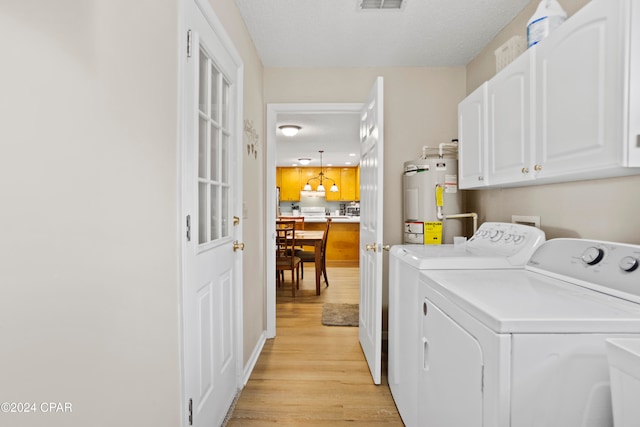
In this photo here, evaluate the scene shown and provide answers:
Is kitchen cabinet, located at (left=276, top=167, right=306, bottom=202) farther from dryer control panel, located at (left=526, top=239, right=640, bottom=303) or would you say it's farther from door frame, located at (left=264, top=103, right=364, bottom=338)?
dryer control panel, located at (left=526, top=239, right=640, bottom=303)

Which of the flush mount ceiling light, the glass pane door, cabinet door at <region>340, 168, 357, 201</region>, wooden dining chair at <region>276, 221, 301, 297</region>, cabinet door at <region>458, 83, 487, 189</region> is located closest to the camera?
the glass pane door

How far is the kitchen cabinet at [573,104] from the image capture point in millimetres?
991

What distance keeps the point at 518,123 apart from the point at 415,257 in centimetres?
84

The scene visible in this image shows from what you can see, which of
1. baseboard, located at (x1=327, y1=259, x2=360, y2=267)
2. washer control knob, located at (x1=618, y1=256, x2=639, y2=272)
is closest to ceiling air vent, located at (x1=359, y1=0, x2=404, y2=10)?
washer control knob, located at (x1=618, y1=256, x2=639, y2=272)

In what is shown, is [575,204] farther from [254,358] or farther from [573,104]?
[254,358]

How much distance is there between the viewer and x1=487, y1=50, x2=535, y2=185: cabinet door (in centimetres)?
148

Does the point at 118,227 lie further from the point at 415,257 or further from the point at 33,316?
the point at 415,257

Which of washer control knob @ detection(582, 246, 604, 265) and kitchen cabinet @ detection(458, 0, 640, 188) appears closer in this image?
kitchen cabinet @ detection(458, 0, 640, 188)

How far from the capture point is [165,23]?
1093mm

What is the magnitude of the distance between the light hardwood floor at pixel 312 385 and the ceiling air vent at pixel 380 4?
2.45m

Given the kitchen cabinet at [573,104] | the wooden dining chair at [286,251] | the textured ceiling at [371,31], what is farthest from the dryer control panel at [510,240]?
the wooden dining chair at [286,251]

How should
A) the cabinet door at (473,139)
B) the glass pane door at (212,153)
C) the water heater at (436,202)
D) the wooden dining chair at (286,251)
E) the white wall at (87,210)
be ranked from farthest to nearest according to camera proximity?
the wooden dining chair at (286,251), the water heater at (436,202), the cabinet door at (473,139), the glass pane door at (212,153), the white wall at (87,210)

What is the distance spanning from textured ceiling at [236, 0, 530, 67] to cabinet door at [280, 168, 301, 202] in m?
5.73

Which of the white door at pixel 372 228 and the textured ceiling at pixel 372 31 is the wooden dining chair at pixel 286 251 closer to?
the white door at pixel 372 228
